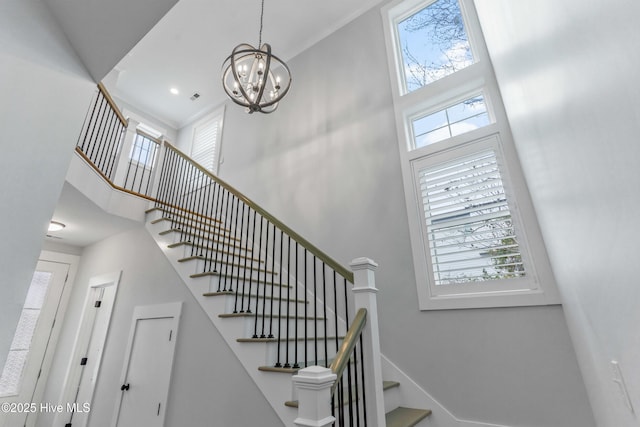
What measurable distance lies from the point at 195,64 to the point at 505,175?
560 centimetres

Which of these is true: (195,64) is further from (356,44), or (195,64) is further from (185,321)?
(185,321)

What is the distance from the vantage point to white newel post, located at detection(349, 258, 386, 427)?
6.59ft

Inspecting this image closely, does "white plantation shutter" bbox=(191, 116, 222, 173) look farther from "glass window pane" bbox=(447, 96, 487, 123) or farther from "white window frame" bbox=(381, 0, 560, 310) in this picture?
"glass window pane" bbox=(447, 96, 487, 123)

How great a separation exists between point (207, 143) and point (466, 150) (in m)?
5.35

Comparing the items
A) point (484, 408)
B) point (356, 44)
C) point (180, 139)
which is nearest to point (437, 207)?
point (484, 408)

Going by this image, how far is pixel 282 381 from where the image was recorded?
90.2 inches

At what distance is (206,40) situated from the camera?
203 inches

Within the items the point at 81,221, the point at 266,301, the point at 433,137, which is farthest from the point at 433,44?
the point at 81,221

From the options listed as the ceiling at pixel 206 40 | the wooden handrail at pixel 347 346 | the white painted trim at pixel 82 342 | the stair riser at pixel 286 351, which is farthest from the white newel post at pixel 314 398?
the ceiling at pixel 206 40

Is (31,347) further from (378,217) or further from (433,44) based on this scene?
(433,44)

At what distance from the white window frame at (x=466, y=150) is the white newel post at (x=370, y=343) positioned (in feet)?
3.19

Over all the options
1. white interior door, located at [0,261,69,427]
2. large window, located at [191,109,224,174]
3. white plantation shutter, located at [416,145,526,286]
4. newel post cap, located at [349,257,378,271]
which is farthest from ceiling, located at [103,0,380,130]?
newel post cap, located at [349,257,378,271]

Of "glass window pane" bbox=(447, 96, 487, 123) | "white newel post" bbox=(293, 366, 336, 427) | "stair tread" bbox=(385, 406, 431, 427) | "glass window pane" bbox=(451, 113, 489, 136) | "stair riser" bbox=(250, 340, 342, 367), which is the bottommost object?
"stair tread" bbox=(385, 406, 431, 427)

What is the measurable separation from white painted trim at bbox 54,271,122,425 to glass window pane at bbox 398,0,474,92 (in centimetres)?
499
